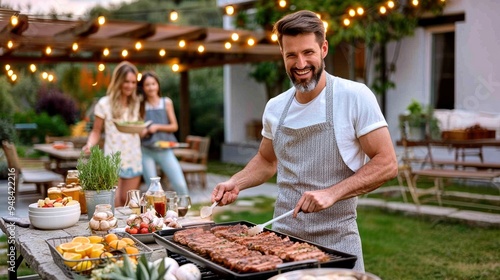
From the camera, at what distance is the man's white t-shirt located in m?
2.74

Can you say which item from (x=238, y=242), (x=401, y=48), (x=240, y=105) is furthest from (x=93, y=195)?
(x=240, y=105)

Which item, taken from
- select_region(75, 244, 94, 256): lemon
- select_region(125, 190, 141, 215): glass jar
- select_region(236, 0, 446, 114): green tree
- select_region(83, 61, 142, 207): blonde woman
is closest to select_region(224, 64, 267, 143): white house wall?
select_region(236, 0, 446, 114): green tree

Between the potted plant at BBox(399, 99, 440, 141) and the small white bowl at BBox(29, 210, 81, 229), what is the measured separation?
895 cm

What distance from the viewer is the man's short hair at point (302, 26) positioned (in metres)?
2.72

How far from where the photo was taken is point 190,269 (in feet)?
7.02

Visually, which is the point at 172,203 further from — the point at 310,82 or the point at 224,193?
the point at 310,82

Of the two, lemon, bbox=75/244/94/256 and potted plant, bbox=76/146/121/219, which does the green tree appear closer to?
potted plant, bbox=76/146/121/219

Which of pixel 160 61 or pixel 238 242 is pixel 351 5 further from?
pixel 238 242

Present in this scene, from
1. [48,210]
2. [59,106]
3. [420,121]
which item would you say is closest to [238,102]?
[59,106]

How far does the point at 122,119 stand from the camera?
6.75 m

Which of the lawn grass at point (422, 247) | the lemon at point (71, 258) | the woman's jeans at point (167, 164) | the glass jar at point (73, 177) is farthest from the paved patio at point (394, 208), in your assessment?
the lemon at point (71, 258)

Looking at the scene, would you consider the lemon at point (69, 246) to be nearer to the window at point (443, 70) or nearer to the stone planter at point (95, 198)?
the stone planter at point (95, 198)

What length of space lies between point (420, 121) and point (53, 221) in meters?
9.31

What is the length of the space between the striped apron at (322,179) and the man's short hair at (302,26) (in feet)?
0.85
